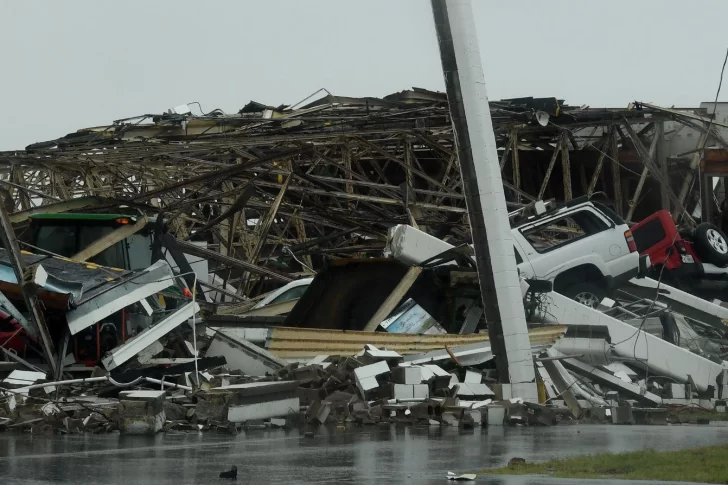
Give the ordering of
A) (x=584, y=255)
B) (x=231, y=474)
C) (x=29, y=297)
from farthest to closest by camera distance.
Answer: (x=584, y=255), (x=29, y=297), (x=231, y=474)

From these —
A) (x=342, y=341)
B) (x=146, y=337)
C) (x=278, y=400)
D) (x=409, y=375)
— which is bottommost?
(x=278, y=400)

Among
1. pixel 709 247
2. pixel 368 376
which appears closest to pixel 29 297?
pixel 368 376

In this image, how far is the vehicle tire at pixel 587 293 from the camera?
22.4 m

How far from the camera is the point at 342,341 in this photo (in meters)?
17.8

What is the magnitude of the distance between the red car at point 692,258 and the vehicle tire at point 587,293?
278 cm

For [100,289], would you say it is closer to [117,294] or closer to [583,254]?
[117,294]

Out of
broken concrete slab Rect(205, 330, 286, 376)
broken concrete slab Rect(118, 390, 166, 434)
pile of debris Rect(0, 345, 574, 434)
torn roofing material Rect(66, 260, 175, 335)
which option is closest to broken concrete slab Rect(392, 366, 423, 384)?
pile of debris Rect(0, 345, 574, 434)

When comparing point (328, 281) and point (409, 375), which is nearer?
point (409, 375)

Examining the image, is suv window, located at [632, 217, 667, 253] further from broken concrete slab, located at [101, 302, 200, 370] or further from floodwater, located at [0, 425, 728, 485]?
floodwater, located at [0, 425, 728, 485]

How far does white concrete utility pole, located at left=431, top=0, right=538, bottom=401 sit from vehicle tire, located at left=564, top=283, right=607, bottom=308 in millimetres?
7369

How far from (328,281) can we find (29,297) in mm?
6538

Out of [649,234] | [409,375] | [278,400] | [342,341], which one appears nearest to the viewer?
[278,400]

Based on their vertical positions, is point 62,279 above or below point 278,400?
above

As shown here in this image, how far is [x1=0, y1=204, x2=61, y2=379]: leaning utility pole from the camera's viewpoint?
51.0 feet
